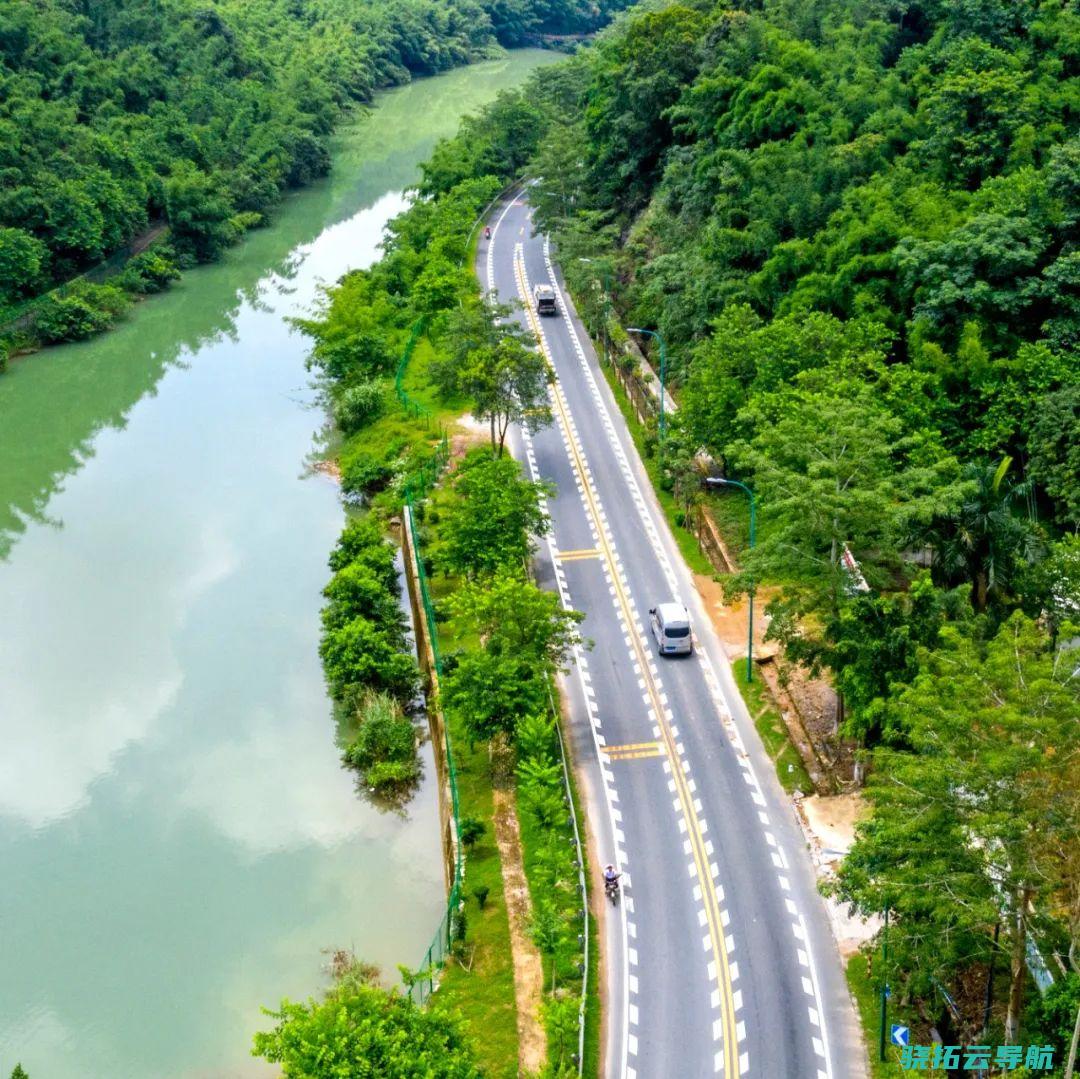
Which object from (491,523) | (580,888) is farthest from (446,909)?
(491,523)

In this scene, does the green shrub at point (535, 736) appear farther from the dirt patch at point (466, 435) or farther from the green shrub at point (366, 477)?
the green shrub at point (366, 477)

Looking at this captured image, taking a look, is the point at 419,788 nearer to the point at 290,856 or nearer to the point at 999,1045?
the point at 290,856

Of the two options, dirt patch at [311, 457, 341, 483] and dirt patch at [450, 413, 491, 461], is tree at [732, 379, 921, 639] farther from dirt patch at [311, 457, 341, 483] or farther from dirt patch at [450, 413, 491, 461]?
dirt patch at [311, 457, 341, 483]

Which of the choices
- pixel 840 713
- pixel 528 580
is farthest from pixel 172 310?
pixel 840 713

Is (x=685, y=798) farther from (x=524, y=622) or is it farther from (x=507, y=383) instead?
(x=507, y=383)

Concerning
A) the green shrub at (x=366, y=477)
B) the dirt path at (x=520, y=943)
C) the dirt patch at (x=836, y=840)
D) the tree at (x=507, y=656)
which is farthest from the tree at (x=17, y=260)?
the dirt patch at (x=836, y=840)

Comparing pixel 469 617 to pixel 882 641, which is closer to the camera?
pixel 882 641
